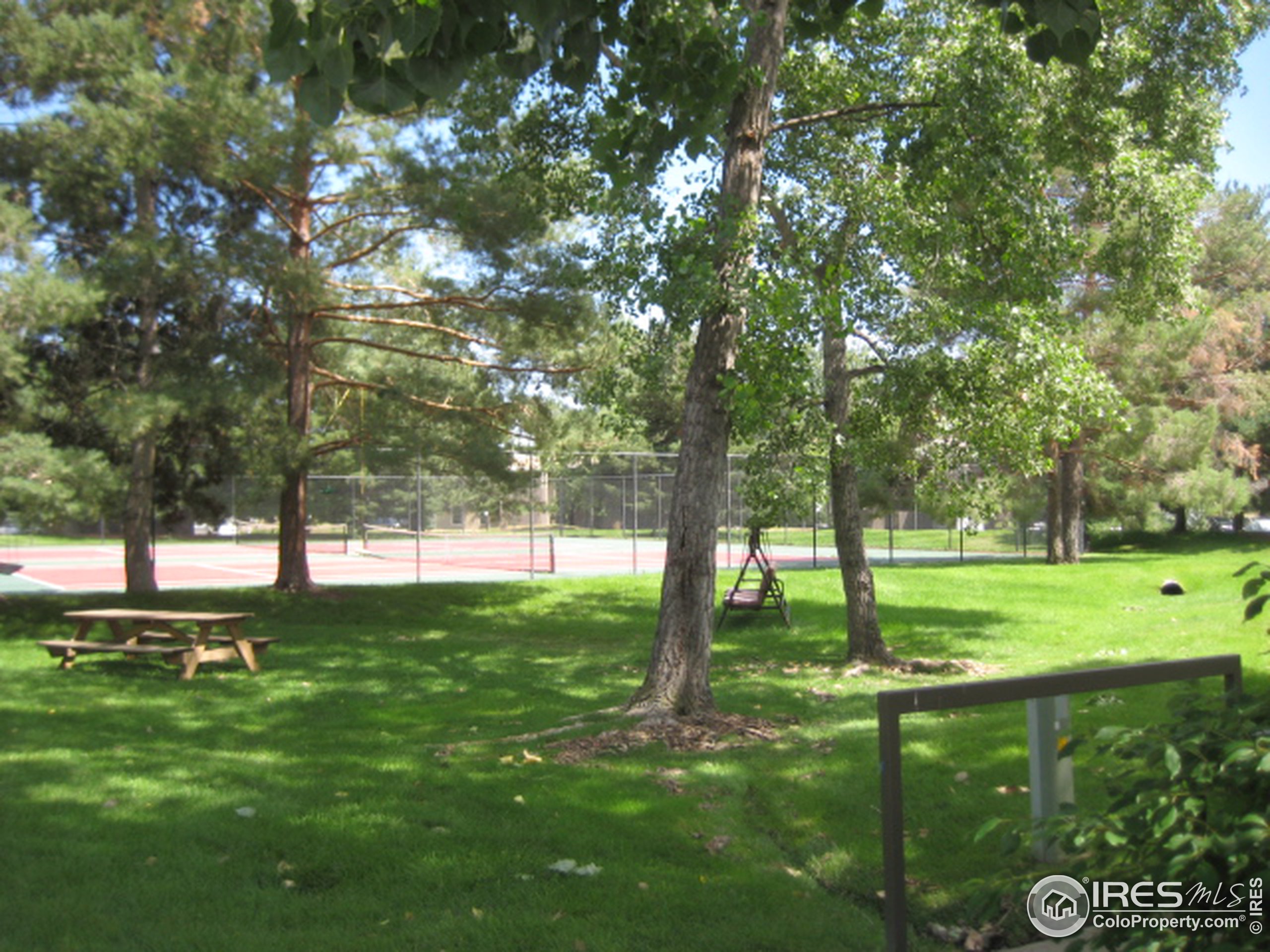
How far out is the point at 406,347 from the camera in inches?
872

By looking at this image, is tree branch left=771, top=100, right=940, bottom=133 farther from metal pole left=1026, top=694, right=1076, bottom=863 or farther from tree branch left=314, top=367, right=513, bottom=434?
tree branch left=314, top=367, right=513, bottom=434

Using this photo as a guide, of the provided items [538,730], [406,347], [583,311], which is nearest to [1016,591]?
[583,311]

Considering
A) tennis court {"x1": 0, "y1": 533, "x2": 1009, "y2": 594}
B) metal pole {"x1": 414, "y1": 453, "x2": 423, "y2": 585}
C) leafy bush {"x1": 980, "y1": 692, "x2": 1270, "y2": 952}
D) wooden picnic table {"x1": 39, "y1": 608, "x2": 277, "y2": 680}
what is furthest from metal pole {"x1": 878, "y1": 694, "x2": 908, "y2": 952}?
tennis court {"x1": 0, "y1": 533, "x2": 1009, "y2": 594}

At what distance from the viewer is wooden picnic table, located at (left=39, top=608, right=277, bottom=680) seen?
12.4 metres

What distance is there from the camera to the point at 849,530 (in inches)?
511

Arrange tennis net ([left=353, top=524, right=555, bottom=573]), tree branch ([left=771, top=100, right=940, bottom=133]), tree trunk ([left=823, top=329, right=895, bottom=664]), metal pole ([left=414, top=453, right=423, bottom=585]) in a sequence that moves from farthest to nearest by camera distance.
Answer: tennis net ([left=353, top=524, right=555, bottom=573]) < metal pole ([left=414, top=453, right=423, bottom=585]) < tree trunk ([left=823, top=329, right=895, bottom=664]) < tree branch ([left=771, top=100, right=940, bottom=133])

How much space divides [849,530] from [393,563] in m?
19.4

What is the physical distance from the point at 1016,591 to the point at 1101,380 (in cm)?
1056

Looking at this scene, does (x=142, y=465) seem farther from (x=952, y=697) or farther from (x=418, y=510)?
(x=952, y=697)

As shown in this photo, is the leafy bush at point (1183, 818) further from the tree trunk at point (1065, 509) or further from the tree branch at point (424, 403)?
the tree trunk at point (1065, 509)

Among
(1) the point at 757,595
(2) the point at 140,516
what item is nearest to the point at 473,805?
(1) the point at 757,595

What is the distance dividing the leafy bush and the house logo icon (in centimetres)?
10
